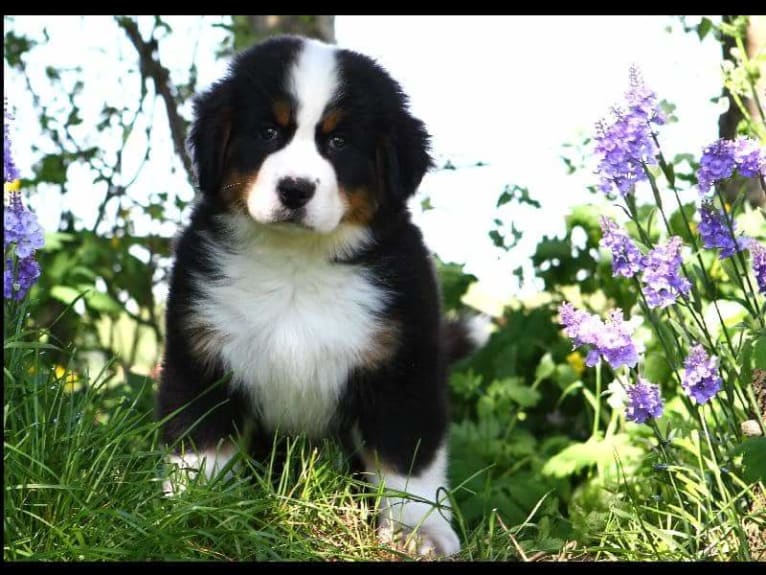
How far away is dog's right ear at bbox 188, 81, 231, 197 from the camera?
11.3ft

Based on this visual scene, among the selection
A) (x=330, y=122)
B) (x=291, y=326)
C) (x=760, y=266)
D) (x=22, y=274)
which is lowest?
(x=291, y=326)

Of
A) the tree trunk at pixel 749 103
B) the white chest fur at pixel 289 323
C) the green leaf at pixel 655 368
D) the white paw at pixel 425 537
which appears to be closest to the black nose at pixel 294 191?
the white chest fur at pixel 289 323

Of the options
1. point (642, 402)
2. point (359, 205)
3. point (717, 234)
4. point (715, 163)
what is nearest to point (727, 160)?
point (715, 163)

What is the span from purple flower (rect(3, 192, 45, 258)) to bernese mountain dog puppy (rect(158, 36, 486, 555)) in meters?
0.56

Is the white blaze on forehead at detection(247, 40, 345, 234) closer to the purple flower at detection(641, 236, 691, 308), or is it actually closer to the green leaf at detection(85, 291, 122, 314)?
the purple flower at detection(641, 236, 691, 308)

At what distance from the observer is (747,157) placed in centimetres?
312

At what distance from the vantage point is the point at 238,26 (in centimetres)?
568

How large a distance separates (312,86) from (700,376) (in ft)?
4.80

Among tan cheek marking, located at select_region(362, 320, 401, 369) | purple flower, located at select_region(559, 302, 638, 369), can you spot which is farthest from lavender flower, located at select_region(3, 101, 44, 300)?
purple flower, located at select_region(559, 302, 638, 369)

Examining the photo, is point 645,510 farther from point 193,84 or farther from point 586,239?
point 193,84

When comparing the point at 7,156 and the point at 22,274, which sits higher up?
the point at 7,156

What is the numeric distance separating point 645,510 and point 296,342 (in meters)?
1.21

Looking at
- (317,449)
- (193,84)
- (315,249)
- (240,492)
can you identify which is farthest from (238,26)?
(240,492)

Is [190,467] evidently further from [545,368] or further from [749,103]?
[749,103]
